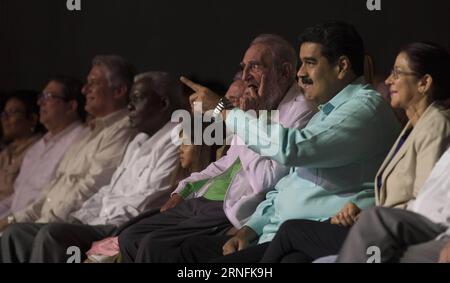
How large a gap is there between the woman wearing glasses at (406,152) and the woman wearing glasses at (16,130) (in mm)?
2981

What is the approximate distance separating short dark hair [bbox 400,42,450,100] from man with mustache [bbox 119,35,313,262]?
62 centimetres

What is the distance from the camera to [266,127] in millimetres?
4199

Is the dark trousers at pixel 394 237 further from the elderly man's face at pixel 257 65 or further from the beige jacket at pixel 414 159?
the elderly man's face at pixel 257 65

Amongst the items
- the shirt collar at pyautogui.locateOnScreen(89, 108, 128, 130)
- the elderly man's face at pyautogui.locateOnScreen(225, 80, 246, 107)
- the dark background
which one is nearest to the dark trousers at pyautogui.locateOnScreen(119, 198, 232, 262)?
the elderly man's face at pyautogui.locateOnScreen(225, 80, 246, 107)

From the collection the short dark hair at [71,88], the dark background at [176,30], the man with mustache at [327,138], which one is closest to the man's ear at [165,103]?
the dark background at [176,30]

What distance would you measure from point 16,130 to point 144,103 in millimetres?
1465

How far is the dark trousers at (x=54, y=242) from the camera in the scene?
17.9 feet

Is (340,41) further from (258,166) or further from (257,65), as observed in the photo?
(258,166)

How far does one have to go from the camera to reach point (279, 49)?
4.80 meters

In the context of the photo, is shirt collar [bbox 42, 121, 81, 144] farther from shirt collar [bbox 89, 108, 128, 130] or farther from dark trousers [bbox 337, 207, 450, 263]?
dark trousers [bbox 337, 207, 450, 263]

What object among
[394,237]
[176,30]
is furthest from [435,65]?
[176,30]

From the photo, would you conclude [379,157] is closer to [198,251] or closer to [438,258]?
[438,258]

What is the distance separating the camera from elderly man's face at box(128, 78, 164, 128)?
18.5ft
